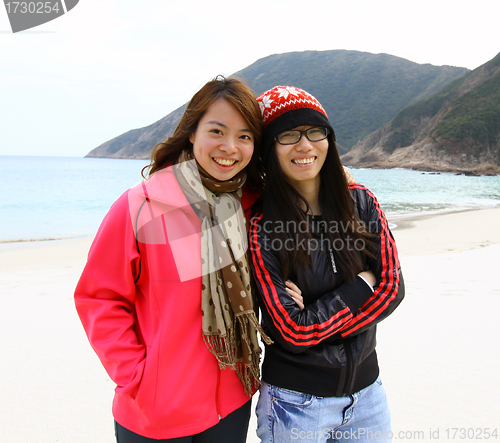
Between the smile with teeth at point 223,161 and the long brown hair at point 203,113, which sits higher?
the long brown hair at point 203,113

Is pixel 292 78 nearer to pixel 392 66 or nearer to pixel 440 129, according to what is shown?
pixel 392 66

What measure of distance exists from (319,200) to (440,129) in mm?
61824

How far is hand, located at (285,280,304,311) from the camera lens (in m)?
1.46

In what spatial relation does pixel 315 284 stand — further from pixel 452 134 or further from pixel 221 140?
pixel 452 134

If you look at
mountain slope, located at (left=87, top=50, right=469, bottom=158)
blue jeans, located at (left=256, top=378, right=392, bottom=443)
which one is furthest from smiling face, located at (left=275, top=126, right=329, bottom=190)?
mountain slope, located at (left=87, top=50, right=469, bottom=158)

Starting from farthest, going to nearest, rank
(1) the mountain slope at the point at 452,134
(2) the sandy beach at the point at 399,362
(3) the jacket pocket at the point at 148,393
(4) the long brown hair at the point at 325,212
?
(1) the mountain slope at the point at 452,134, (2) the sandy beach at the point at 399,362, (4) the long brown hair at the point at 325,212, (3) the jacket pocket at the point at 148,393

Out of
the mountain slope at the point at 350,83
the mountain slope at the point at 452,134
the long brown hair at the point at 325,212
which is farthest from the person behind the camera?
the mountain slope at the point at 350,83

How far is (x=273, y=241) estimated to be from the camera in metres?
1.56

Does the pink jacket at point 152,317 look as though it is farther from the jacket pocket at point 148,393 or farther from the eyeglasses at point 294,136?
the eyeglasses at point 294,136

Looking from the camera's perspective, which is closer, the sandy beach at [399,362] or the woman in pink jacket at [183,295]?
the woman in pink jacket at [183,295]

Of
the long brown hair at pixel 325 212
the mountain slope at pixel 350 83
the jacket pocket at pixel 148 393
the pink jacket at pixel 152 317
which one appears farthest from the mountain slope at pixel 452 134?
the jacket pocket at pixel 148 393

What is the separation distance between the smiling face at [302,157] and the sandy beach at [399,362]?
6.72 ft

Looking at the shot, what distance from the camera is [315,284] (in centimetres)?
154

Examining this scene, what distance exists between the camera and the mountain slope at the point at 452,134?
4962cm
